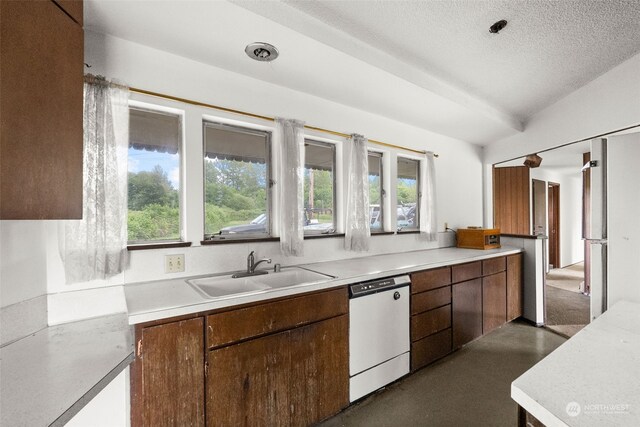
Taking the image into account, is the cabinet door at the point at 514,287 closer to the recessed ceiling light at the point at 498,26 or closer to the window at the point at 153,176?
the recessed ceiling light at the point at 498,26

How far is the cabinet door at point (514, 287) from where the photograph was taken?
3095 millimetres

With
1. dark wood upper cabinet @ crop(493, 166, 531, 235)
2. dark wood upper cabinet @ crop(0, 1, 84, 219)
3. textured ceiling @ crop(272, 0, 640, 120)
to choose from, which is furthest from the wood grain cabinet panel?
dark wood upper cabinet @ crop(493, 166, 531, 235)

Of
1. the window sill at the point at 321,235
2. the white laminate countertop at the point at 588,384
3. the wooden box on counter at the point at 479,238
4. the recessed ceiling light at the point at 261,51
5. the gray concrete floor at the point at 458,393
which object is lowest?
the gray concrete floor at the point at 458,393

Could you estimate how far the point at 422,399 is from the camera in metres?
1.90

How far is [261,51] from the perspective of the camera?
170 centimetres

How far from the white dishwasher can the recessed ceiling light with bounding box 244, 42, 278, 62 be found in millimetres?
1626

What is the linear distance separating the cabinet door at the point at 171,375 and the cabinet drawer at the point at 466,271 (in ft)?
7.11

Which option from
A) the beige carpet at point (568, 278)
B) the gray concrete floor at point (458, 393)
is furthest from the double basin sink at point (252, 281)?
the beige carpet at point (568, 278)

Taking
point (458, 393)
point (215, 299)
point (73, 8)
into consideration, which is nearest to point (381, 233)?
→ point (458, 393)

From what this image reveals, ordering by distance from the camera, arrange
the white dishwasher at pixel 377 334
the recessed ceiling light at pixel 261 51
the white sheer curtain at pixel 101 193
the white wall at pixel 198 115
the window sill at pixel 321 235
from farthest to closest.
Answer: the window sill at pixel 321 235 → the white dishwasher at pixel 377 334 → the recessed ceiling light at pixel 261 51 → the white wall at pixel 198 115 → the white sheer curtain at pixel 101 193

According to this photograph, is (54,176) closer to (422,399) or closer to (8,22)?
(8,22)

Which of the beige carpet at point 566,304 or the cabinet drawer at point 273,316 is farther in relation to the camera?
the beige carpet at point 566,304

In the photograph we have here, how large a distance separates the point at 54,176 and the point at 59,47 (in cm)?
45

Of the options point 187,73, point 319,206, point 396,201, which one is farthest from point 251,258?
point 396,201
